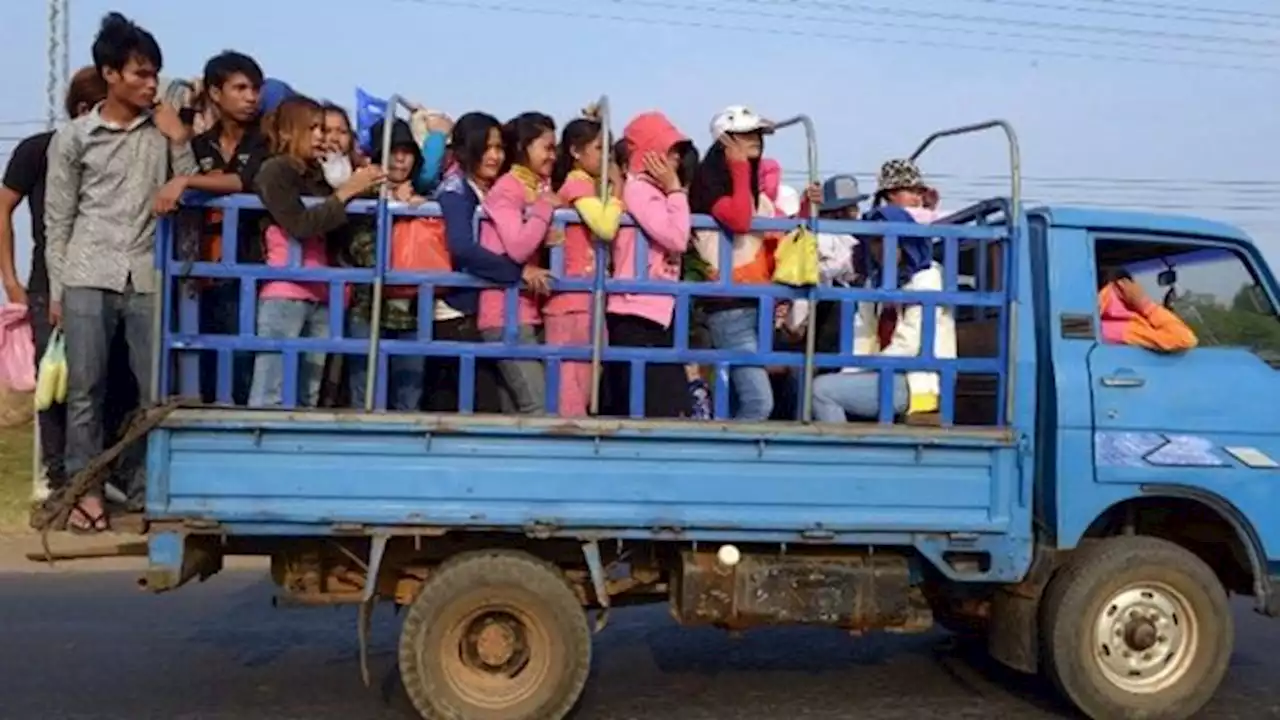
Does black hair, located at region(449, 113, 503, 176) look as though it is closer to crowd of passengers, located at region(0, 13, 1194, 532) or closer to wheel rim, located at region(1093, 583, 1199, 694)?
crowd of passengers, located at region(0, 13, 1194, 532)

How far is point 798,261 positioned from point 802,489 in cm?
89

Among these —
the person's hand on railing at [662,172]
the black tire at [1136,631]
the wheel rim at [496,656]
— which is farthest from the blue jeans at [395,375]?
the black tire at [1136,631]

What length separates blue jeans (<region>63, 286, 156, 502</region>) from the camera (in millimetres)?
5379

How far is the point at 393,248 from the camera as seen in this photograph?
535cm

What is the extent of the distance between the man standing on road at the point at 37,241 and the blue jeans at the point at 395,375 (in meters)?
1.17

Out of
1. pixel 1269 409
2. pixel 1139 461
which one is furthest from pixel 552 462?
pixel 1269 409

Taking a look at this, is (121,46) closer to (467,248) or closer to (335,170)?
(335,170)

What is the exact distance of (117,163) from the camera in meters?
5.48

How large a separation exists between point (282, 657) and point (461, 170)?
105 inches

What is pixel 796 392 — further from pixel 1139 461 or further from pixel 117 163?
pixel 117 163

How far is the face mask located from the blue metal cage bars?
0.31 meters

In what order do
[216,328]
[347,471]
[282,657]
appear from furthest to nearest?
→ [282,657] → [216,328] → [347,471]

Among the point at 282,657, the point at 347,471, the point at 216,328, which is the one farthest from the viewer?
the point at 282,657

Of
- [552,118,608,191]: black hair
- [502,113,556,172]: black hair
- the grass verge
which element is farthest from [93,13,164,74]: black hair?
the grass verge
